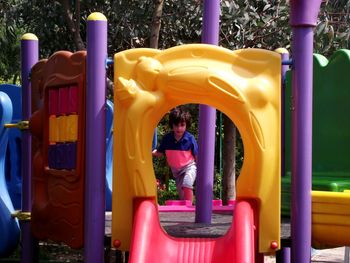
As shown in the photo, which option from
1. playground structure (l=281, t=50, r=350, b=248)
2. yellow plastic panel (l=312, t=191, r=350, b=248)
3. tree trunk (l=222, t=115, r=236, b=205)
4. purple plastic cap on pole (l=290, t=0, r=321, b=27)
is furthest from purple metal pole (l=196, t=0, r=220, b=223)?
tree trunk (l=222, t=115, r=236, b=205)

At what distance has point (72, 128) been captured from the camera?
465 centimetres

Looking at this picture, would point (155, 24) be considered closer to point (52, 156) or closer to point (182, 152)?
point (182, 152)

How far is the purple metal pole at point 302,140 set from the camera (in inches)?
165

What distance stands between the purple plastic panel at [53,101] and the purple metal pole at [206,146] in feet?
3.27

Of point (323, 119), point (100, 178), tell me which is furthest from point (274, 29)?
point (100, 178)

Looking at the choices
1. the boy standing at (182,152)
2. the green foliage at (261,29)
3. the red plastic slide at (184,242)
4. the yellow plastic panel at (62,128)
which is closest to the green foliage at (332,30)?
the green foliage at (261,29)

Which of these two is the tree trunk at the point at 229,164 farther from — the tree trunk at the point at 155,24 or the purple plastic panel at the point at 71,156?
the purple plastic panel at the point at 71,156

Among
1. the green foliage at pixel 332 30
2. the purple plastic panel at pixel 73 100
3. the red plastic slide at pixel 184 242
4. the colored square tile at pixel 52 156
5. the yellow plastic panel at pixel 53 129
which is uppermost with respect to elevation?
the green foliage at pixel 332 30

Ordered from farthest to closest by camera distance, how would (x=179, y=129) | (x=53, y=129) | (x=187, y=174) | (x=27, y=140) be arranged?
(x=187, y=174), (x=179, y=129), (x=27, y=140), (x=53, y=129)

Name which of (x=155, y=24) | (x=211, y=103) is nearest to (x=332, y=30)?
(x=155, y=24)

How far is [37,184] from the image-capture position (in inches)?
199

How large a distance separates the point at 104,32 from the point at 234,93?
85cm

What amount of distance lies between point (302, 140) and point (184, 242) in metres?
0.89

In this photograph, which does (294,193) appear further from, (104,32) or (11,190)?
(11,190)
